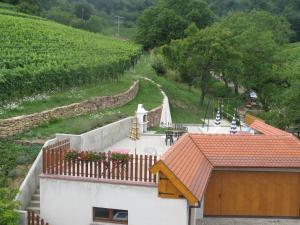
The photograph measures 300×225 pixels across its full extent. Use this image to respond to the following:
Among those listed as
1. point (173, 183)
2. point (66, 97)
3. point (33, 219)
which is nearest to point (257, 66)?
point (66, 97)

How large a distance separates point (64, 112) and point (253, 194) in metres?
11.8

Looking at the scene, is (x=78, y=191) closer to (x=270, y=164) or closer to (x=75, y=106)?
(x=270, y=164)

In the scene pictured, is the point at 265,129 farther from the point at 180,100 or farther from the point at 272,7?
the point at 272,7

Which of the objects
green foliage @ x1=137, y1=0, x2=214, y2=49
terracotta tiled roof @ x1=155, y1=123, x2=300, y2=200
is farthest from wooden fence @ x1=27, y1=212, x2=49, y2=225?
green foliage @ x1=137, y1=0, x2=214, y2=49

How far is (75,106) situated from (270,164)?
13257mm

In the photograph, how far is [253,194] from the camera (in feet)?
60.1

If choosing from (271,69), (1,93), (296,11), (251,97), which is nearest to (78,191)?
(1,93)

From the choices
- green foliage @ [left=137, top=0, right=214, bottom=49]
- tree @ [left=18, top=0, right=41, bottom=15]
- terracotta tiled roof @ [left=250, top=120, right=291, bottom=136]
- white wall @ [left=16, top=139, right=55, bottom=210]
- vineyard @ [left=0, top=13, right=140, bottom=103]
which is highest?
tree @ [left=18, top=0, right=41, bottom=15]

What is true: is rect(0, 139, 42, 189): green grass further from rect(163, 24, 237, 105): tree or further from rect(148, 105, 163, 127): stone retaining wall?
rect(163, 24, 237, 105): tree

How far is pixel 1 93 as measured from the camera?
2333 cm

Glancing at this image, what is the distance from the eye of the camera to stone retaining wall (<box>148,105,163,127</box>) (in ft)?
107

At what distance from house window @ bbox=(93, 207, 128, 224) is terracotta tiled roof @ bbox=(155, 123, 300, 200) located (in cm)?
263

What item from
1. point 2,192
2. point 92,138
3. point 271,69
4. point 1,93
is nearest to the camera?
point 2,192

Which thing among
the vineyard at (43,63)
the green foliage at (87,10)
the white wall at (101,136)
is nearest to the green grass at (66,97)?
the vineyard at (43,63)
